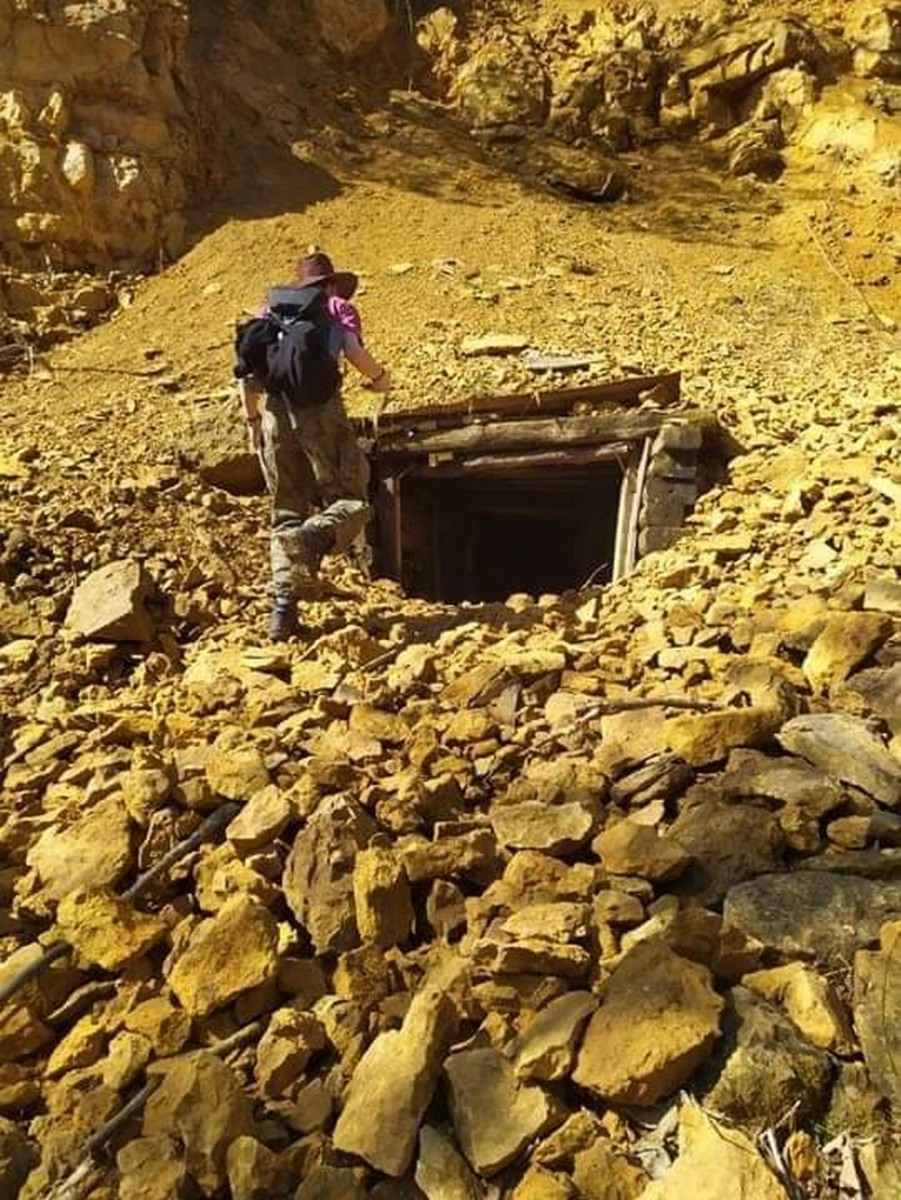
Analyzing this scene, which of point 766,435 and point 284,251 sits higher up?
point 284,251

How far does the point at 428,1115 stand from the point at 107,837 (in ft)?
3.77

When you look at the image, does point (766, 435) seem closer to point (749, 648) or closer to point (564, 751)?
point (749, 648)

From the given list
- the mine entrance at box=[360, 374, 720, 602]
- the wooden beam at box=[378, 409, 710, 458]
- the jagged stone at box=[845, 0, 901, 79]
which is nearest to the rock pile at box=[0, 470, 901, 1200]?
the mine entrance at box=[360, 374, 720, 602]

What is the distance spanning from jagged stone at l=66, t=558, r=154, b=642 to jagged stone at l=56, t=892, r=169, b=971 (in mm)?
1478

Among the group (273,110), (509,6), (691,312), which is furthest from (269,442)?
(509,6)

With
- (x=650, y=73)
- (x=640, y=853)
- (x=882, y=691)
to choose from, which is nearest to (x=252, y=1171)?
(x=640, y=853)

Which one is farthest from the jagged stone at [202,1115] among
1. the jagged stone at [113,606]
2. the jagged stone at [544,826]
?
the jagged stone at [113,606]

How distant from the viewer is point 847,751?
2.78 m

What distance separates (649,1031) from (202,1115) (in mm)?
859

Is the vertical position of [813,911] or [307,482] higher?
[307,482]

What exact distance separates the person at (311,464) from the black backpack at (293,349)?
0.05m

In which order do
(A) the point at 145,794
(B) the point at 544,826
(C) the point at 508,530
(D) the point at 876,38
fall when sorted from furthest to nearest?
(D) the point at 876,38
(C) the point at 508,530
(A) the point at 145,794
(B) the point at 544,826

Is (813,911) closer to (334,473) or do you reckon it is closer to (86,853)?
(86,853)

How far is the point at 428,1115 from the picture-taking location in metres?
1.95
